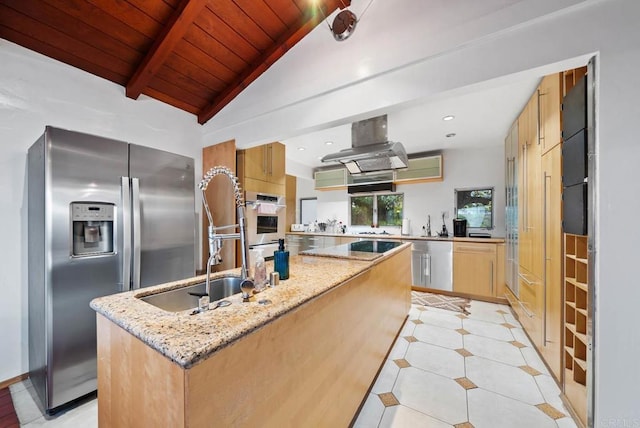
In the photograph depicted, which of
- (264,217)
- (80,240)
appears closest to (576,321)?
(264,217)

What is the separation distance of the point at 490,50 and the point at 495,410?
7.63 ft

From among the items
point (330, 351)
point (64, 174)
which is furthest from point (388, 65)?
point (64, 174)

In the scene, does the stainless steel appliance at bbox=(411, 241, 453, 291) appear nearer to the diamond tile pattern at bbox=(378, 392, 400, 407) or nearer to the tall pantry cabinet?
the tall pantry cabinet

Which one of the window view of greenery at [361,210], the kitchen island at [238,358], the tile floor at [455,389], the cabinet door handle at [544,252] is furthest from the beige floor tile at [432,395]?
the window view of greenery at [361,210]

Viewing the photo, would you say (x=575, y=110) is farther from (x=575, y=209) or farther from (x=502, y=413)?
(x=502, y=413)

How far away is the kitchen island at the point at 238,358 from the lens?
624 mm

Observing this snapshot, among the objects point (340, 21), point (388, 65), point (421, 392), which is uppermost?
point (340, 21)

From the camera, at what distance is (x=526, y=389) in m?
1.76

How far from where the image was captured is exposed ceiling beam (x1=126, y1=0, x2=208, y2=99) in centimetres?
178

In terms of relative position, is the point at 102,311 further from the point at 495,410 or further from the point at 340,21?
the point at 495,410

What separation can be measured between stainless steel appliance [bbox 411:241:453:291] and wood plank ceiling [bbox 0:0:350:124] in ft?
11.1

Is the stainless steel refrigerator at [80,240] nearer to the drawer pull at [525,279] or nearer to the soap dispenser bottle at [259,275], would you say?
the soap dispenser bottle at [259,275]

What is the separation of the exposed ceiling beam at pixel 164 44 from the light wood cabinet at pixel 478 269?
416 centimetres

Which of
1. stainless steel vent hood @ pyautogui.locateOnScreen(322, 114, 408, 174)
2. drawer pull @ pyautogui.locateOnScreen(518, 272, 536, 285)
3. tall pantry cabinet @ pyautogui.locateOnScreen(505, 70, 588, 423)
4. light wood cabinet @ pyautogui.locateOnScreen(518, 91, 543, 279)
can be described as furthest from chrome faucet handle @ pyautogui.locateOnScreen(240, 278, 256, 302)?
drawer pull @ pyautogui.locateOnScreen(518, 272, 536, 285)
